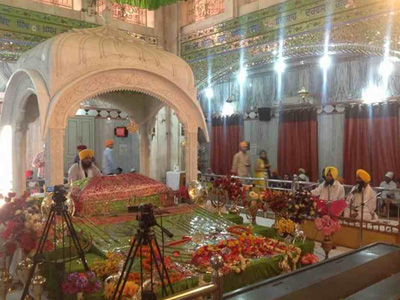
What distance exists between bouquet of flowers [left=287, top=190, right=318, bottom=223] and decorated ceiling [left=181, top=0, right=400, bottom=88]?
346 cm

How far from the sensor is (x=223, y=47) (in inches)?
377

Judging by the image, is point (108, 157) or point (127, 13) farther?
point (127, 13)

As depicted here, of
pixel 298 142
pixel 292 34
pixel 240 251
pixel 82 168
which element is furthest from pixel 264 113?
pixel 240 251

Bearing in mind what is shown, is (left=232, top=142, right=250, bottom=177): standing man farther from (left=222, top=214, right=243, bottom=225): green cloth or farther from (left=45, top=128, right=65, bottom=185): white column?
(left=45, top=128, right=65, bottom=185): white column

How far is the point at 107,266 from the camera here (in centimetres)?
346

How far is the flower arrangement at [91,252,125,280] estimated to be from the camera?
343cm

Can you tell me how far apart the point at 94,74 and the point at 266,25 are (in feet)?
16.2

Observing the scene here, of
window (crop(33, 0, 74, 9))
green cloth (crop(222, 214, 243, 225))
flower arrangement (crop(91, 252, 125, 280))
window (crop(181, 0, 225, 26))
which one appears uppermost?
window (crop(181, 0, 225, 26))

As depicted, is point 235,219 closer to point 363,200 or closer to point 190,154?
point 190,154

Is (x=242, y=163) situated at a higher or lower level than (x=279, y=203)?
higher

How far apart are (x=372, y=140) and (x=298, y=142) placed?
6.88 ft

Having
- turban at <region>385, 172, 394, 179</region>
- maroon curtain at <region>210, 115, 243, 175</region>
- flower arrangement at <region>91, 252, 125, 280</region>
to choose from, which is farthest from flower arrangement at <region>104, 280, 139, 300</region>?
maroon curtain at <region>210, 115, 243, 175</region>

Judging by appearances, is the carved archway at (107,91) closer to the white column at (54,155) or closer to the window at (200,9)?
the white column at (54,155)

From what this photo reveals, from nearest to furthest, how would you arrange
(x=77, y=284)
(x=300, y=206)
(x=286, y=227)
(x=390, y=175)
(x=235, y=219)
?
(x=77, y=284) → (x=286, y=227) → (x=300, y=206) → (x=235, y=219) → (x=390, y=175)
